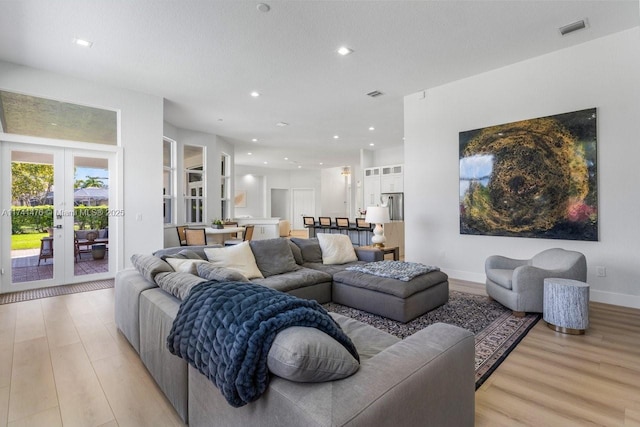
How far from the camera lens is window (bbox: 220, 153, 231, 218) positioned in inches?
347

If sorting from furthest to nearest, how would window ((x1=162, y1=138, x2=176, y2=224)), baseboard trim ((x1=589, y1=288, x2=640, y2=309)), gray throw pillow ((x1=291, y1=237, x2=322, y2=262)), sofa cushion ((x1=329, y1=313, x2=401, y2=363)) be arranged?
1. window ((x1=162, y1=138, x2=176, y2=224))
2. gray throw pillow ((x1=291, y1=237, x2=322, y2=262))
3. baseboard trim ((x1=589, y1=288, x2=640, y2=309))
4. sofa cushion ((x1=329, y1=313, x2=401, y2=363))

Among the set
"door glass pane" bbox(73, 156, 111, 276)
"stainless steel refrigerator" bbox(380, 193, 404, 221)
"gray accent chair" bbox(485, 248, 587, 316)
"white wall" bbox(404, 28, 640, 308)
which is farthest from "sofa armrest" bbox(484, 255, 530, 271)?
"door glass pane" bbox(73, 156, 111, 276)

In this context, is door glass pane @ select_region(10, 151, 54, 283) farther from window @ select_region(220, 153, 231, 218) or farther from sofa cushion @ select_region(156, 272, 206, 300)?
window @ select_region(220, 153, 231, 218)

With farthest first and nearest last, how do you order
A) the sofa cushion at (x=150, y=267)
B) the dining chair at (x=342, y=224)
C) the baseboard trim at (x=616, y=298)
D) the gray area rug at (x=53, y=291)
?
the dining chair at (x=342, y=224) → the gray area rug at (x=53, y=291) → the baseboard trim at (x=616, y=298) → the sofa cushion at (x=150, y=267)

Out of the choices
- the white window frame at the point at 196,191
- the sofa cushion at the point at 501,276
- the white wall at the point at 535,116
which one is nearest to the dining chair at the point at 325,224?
the white window frame at the point at 196,191

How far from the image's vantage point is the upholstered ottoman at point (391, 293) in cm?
305

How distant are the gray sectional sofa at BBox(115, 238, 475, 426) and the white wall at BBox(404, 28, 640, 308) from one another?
3401mm

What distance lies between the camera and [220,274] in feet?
7.07

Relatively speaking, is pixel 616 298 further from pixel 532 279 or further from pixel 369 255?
pixel 369 255

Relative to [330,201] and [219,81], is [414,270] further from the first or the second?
[330,201]

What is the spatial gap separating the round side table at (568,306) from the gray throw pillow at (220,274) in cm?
281

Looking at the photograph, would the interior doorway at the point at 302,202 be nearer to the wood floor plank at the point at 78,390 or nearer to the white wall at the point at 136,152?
the white wall at the point at 136,152

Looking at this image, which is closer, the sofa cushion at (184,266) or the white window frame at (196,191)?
the sofa cushion at (184,266)

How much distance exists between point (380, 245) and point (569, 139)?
112 inches
